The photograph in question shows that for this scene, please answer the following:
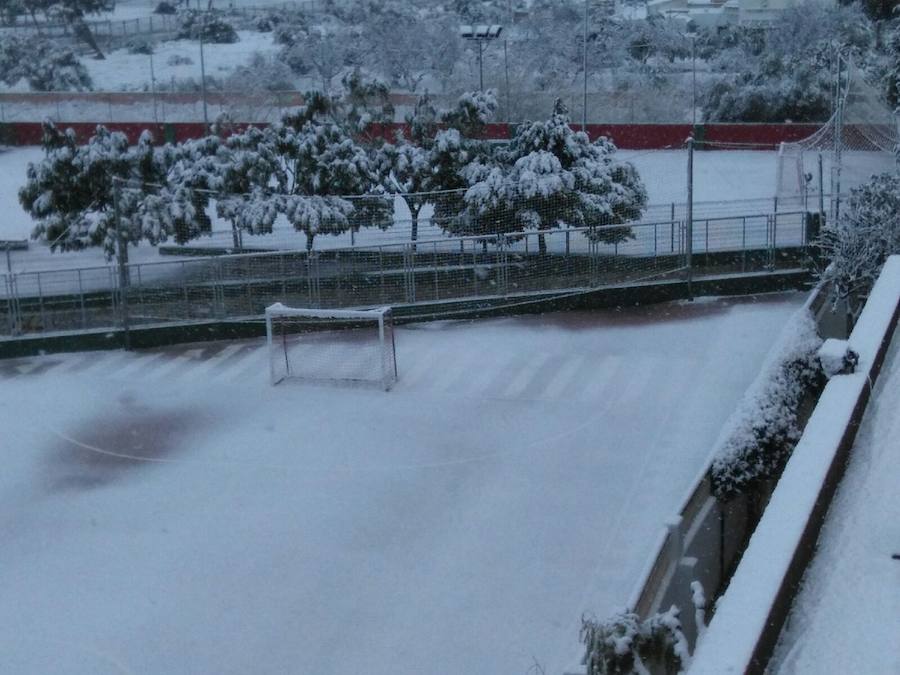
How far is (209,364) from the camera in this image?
17.5 m

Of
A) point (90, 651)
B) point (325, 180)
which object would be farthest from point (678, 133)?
point (90, 651)

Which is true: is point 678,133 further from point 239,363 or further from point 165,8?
point 165,8

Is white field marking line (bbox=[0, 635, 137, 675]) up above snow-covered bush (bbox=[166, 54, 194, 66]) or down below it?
below

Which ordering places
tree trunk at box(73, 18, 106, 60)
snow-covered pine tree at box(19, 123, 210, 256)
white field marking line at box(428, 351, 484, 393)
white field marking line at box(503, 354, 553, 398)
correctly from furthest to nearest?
tree trunk at box(73, 18, 106, 60)
snow-covered pine tree at box(19, 123, 210, 256)
white field marking line at box(428, 351, 484, 393)
white field marking line at box(503, 354, 553, 398)

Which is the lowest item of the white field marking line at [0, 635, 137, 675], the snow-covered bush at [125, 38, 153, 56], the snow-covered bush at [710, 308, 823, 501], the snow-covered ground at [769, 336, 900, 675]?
the white field marking line at [0, 635, 137, 675]

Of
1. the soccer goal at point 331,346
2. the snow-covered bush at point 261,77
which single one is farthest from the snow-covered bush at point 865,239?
the snow-covered bush at point 261,77

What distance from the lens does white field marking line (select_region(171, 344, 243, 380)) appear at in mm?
16978

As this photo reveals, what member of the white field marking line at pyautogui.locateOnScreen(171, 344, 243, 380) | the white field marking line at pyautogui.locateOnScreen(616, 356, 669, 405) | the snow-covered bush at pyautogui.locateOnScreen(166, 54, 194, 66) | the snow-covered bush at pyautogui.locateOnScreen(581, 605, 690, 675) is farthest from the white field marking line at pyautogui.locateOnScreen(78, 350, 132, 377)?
the snow-covered bush at pyautogui.locateOnScreen(166, 54, 194, 66)

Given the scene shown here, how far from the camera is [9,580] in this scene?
10703 millimetres

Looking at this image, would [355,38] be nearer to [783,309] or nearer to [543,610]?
[783,309]

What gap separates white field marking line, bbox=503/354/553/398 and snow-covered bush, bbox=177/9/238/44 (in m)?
36.9

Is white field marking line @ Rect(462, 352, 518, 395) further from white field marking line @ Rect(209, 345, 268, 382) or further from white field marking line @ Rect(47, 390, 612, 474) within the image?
white field marking line @ Rect(209, 345, 268, 382)

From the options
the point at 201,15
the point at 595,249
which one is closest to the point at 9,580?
the point at 595,249

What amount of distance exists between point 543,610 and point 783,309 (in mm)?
10911
